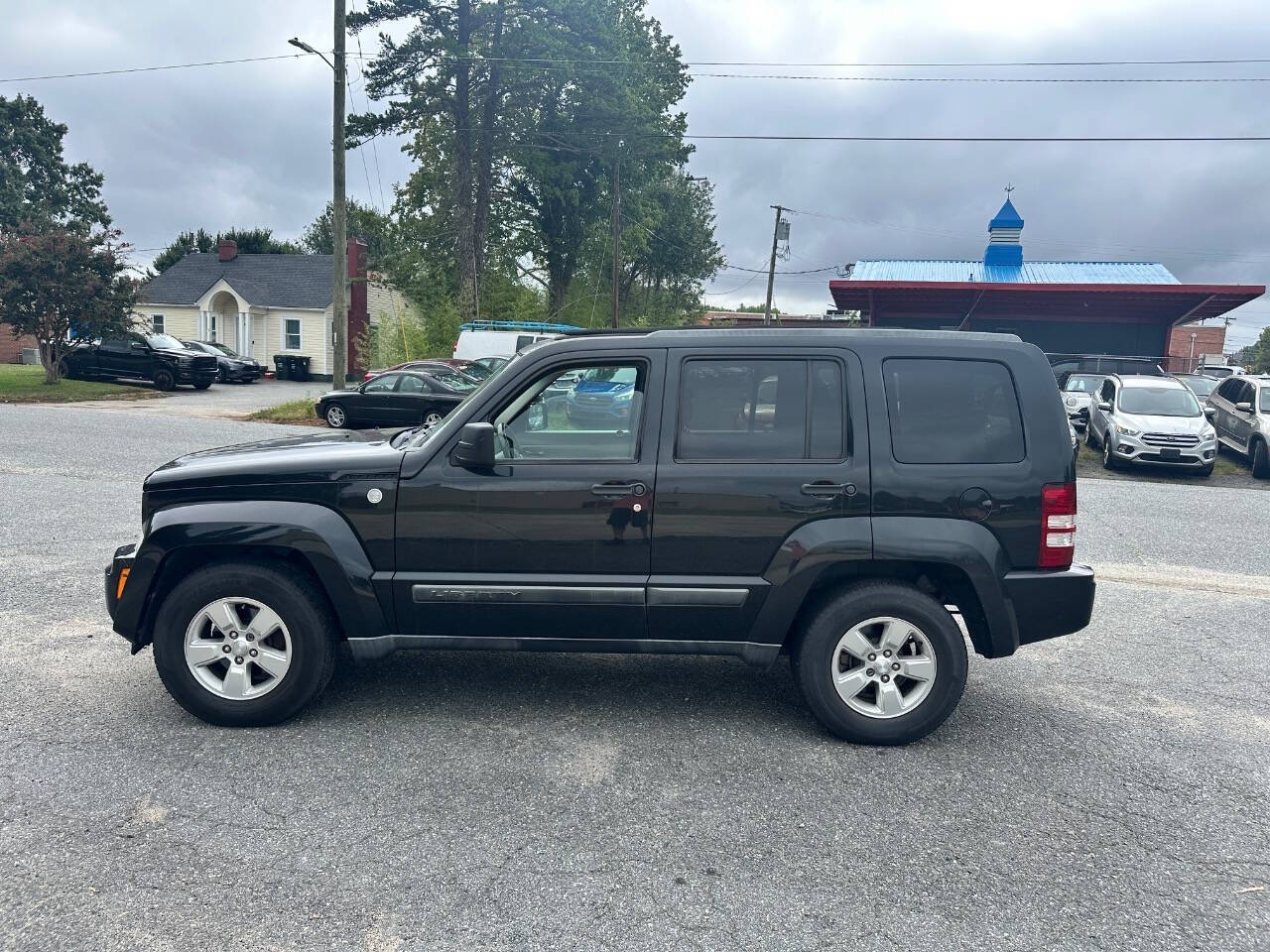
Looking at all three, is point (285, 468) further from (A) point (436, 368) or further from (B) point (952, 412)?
(A) point (436, 368)

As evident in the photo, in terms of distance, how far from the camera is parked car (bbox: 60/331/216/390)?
97.3 ft

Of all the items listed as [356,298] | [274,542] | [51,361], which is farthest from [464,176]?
[274,542]

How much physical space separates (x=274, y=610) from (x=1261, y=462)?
58.2ft

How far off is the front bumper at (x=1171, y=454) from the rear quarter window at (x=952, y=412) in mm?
13753

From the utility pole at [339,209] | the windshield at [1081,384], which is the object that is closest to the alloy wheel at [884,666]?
the utility pole at [339,209]

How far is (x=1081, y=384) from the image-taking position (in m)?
21.9

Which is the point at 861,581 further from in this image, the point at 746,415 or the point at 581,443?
the point at 581,443

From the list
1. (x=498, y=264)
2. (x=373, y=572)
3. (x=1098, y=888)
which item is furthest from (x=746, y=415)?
(x=498, y=264)

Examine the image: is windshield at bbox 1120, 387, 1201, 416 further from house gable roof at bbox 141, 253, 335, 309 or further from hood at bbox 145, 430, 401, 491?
house gable roof at bbox 141, 253, 335, 309

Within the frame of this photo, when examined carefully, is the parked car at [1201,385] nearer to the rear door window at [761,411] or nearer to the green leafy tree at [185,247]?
the rear door window at [761,411]

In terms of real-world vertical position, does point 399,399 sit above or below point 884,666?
above

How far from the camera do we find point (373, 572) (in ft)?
14.3

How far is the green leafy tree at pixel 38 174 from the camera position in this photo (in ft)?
177

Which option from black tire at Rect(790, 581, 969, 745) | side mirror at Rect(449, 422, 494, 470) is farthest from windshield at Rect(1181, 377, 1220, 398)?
side mirror at Rect(449, 422, 494, 470)
